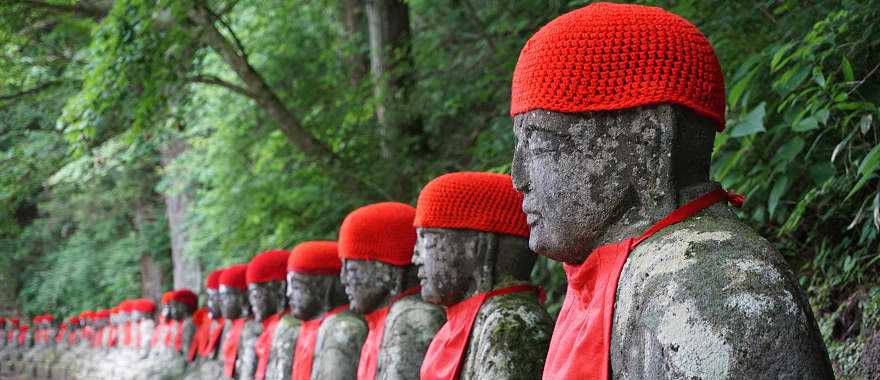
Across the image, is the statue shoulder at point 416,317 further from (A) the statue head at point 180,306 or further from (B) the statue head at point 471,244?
(A) the statue head at point 180,306

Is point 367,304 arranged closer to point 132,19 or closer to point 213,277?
point 132,19

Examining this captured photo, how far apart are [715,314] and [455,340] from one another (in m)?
2.00

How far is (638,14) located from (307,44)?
1013cm

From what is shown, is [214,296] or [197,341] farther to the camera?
[197,341]

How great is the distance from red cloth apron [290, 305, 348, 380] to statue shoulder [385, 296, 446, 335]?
5.12 ft

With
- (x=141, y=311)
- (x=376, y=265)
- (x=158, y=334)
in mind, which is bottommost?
(x=141, y=311)

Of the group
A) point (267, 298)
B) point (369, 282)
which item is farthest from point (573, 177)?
point (267, 298)

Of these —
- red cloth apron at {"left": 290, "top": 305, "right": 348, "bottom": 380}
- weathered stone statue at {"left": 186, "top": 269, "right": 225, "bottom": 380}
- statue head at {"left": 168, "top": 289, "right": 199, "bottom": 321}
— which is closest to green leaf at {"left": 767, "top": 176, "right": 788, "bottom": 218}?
red cloth apron at {"left": 290, "top": 305, "right": 348, "bottom": 380}

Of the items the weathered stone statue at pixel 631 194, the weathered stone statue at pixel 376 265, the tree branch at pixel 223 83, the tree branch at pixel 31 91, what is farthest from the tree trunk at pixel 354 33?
the weathered stone statue at pixel 631 194

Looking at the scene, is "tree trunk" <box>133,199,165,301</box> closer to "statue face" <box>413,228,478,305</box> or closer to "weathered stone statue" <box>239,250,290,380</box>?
"weathered stone statue" <box>239,250,290,380</box>

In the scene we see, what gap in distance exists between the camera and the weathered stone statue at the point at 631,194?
2.20m

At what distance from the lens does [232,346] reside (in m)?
9.33

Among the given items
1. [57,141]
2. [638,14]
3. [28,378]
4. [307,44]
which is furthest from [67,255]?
[638,14]

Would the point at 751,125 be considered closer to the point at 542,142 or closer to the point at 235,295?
the point at 542,142
